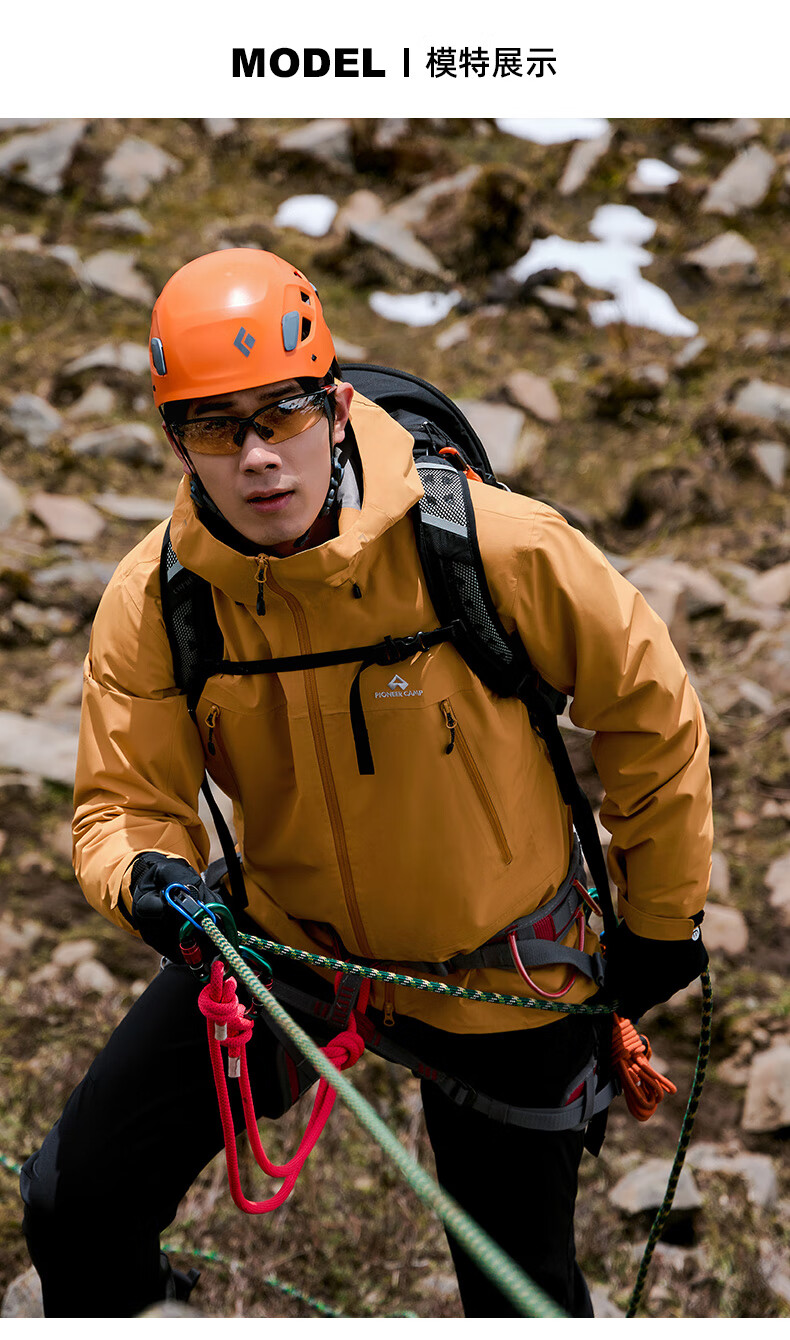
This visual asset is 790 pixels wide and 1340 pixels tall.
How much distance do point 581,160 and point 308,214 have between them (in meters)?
3.16

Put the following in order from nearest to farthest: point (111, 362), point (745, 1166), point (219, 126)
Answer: point (745, 1166), point (111, 362), point (219, 126)

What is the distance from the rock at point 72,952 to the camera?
5.47m

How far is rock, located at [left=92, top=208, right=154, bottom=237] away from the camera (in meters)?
11.8

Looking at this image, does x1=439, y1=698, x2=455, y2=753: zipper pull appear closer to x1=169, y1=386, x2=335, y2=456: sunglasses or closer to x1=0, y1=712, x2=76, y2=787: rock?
x1=169, y1=386, x2=335, y2=456: sunglasses

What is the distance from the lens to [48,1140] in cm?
343

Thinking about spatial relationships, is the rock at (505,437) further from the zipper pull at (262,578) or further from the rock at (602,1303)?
the zipper pull at (262,578)

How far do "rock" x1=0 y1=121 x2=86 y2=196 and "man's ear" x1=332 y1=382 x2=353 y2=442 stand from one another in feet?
34.8

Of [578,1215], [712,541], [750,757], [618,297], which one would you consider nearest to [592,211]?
[618,297]

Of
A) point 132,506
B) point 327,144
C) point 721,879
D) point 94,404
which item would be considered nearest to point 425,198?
point 327,144

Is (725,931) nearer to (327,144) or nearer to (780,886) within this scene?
(780,886)

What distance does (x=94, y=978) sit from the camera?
17.7ft

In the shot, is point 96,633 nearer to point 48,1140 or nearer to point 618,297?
point 48,1140

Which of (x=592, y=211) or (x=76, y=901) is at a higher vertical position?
(x=592, y=211)

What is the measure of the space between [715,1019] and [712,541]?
13.5ft
